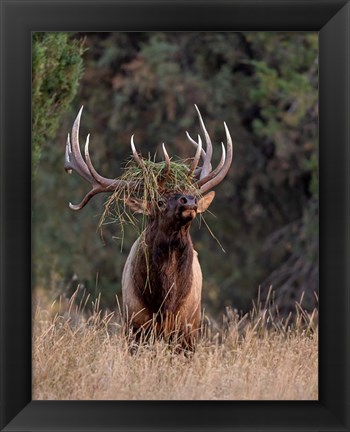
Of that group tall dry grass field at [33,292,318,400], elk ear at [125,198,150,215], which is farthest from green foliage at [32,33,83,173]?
tall dry grass field at [33,292,318,400]

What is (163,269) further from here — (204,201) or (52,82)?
(52,82)

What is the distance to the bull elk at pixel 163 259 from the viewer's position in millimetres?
8352

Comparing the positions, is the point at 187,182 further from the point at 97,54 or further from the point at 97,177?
the point at 97,54

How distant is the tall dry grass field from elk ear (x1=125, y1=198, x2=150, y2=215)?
0.82 meters

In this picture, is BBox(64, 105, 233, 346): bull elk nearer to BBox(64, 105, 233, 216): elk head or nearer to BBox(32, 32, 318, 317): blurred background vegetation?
BBox(64, 105, 233, 216): elk head

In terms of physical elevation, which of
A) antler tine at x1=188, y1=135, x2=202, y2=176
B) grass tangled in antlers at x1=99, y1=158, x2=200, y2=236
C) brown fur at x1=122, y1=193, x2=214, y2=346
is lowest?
brown fur at x1=122, y1=193, x2=214, y2=346

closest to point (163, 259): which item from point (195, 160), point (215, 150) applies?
point (195, 160)

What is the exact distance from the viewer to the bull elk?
8.35 m

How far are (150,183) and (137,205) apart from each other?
0.22m

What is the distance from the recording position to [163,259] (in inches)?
334

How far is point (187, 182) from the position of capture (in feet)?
27.7
